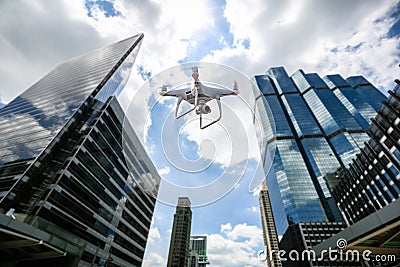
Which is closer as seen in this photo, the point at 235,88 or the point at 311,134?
the point at 235,88

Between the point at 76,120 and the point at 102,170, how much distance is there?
40.0ft

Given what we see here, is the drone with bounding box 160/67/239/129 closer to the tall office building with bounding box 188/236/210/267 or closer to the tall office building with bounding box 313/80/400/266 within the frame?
the tall office building with bounding box 313/80/400/266

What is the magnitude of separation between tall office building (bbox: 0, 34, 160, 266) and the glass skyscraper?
38956mm

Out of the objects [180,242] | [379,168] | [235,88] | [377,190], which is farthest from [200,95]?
[180,242]

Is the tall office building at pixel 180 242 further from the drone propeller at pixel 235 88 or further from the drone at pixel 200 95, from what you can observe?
the drone propeller at pixel 235 88

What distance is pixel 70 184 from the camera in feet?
94.9

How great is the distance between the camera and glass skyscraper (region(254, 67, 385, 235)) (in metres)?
62.9

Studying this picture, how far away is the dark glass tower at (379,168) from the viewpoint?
32500 mm

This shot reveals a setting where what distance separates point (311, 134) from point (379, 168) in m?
52.8

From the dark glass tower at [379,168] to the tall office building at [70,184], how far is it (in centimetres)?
4107

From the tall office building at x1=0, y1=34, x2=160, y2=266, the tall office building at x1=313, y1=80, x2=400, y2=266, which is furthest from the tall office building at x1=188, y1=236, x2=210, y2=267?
the tall office building at x1=313, y1=80, x2=400, y2=266

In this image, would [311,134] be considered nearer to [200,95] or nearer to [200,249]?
[200,95]

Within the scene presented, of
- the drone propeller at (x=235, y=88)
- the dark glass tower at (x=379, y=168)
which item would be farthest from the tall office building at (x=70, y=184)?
the dark glass tower at (x=379, y=168)

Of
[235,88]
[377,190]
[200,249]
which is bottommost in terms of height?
[235,88]
